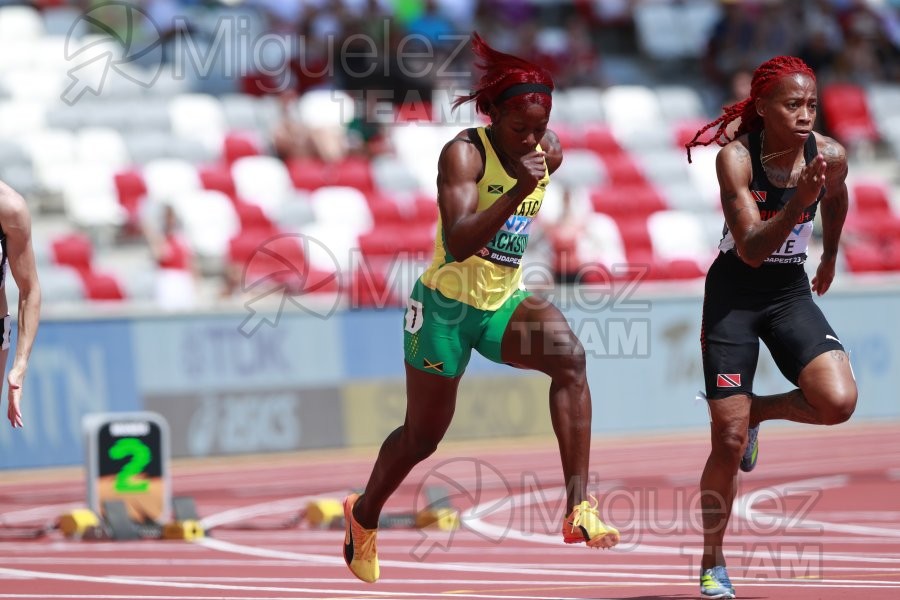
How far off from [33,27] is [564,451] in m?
14.3

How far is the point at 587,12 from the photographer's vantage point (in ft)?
76.4

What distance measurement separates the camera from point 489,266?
7031 mm

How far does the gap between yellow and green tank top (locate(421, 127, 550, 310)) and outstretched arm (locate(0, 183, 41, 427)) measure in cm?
172

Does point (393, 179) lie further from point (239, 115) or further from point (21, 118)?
point (21, 118)

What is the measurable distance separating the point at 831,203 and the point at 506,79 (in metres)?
1.76

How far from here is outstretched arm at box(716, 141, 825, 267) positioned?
250 inches

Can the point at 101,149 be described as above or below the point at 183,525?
above

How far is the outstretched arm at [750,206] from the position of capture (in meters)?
6.35

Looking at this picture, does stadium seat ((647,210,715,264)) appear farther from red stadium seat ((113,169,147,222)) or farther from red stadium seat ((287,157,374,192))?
red stadium seat ((113,169,147,222))

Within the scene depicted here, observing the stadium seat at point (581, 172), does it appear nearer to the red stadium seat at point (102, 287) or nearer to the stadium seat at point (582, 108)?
the stadium seat at point (582, 108)

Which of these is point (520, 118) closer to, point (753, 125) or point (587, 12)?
point (753, 125)

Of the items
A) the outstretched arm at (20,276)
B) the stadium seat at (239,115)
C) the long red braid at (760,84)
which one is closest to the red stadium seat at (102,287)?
the stadium seat at (239,115)

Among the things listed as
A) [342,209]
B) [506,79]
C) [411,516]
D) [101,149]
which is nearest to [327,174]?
[342,209]

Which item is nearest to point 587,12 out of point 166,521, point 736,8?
point 736,8
